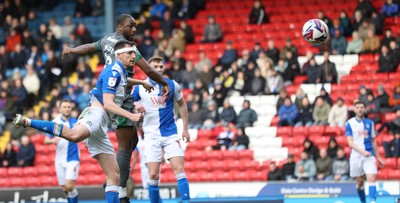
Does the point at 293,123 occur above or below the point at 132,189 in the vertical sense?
above

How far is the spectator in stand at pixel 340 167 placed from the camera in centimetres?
1958

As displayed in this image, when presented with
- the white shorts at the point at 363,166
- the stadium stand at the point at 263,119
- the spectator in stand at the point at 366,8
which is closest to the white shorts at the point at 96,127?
the white shorts at the point at 363,166

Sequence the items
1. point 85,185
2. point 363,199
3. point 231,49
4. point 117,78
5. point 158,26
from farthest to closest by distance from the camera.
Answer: point 158,26 → point 231,49 → point 85,185 → point 363,199 → point 117,78

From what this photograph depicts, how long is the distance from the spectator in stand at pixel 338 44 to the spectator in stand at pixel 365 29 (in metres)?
0.43

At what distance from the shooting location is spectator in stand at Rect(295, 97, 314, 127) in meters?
21.2

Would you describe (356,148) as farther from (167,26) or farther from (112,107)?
(167,26)

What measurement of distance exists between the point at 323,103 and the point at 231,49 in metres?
3.69

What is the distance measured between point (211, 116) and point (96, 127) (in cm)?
1172

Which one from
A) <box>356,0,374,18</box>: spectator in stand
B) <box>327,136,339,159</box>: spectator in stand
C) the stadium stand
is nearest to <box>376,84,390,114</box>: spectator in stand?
the stadium stand

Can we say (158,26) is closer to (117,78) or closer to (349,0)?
(349,0)

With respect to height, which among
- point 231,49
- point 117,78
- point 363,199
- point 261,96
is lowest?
point 363,199

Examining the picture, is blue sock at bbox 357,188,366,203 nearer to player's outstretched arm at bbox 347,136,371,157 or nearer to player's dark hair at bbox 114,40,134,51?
player's outstretched arm at bbox 347,136,371,157

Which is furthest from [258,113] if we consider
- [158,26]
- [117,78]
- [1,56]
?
[117,78]

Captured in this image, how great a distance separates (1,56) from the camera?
26.8 m
